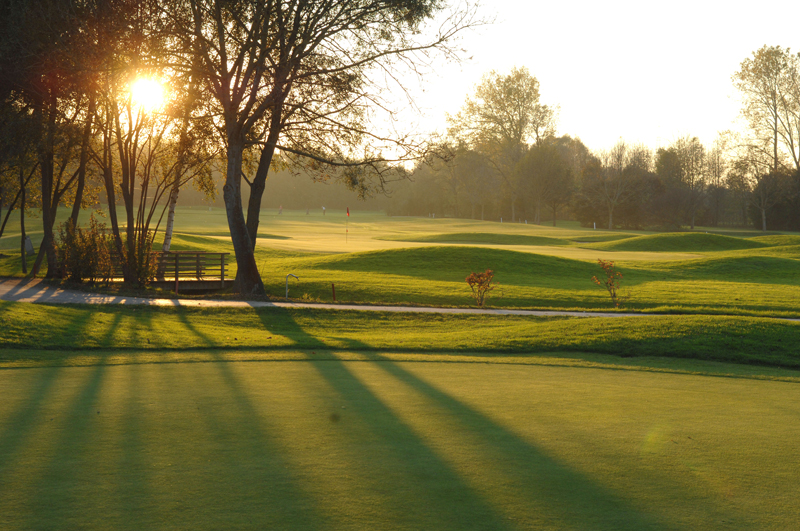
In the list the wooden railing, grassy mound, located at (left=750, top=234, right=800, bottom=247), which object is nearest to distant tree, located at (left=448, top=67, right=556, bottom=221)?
grassy mound, located at (left=750, top=234, right=800, bottom=247)

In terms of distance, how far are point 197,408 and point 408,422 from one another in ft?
7.24

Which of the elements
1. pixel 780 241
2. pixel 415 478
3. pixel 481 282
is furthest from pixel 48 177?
pixel 780 241

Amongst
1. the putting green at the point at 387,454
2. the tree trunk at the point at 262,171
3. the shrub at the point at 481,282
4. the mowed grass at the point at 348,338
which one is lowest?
the mowed grass at the point at 348,338

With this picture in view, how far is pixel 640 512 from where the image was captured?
4.24m

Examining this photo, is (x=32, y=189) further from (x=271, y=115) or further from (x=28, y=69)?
(x=271, y=115)

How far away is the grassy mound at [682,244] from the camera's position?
157 ft

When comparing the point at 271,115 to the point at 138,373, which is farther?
the point at 271,115

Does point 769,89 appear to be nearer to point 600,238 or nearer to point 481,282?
point 600,238

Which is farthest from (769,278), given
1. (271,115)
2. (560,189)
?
(560,189)

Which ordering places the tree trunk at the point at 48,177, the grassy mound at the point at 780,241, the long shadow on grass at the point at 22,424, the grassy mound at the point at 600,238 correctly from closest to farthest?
the long shadow on grass at the point at 22,424 < the tree trunk at the point at 48,177 < the grassy mound at the point at 780,241 < the grassy mound at the point at 600,238

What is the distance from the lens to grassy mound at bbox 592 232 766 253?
4772cm

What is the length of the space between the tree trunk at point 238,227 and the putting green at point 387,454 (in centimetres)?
1291

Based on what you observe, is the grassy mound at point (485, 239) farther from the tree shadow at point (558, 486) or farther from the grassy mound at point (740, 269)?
the tree shadow at point (558, 486)

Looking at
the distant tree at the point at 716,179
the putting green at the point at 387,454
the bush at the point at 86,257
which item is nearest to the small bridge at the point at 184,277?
the bush at the point at 86,257
